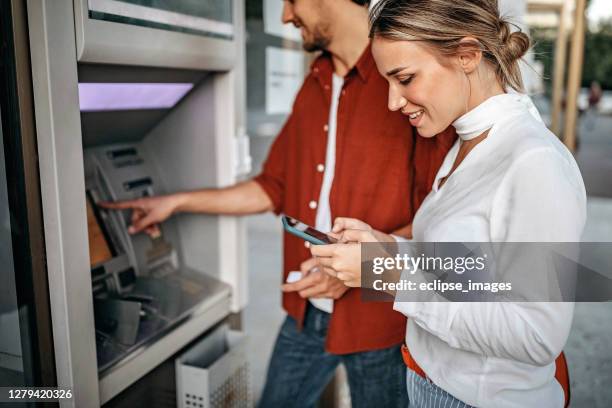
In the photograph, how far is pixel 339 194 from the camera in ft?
5.52

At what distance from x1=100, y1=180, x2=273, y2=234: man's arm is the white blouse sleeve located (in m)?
0.97

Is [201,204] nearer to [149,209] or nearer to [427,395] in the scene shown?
[149,209]

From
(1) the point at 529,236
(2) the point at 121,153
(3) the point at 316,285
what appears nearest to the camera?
(1) the point at 529,236

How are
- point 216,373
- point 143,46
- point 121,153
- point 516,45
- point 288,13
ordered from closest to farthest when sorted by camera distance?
1. point 516,45
2. point 143,46
3. point 288,13
4. point 216,373
5. point 121,153

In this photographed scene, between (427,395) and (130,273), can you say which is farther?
(130,273)

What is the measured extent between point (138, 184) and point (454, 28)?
1.23 metres

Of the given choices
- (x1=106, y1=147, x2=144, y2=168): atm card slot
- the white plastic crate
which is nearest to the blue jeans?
the white plastic crate

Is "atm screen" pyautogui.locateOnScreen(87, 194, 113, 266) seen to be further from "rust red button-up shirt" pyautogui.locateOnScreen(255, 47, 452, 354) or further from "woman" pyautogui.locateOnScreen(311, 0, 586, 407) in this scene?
"woman" pyautogui.locateOnScreen(311, 0, 586, 407)

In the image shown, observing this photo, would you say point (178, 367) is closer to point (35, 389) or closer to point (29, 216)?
point (35, 389)

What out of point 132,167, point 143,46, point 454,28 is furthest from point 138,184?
point 454,28

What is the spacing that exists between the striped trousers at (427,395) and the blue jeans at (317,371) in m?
0.41

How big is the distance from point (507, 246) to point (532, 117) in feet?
0.92

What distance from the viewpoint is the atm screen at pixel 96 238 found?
1.76 meters

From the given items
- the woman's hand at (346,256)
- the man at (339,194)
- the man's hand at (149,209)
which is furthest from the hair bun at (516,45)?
the man's hand at (149,209)
